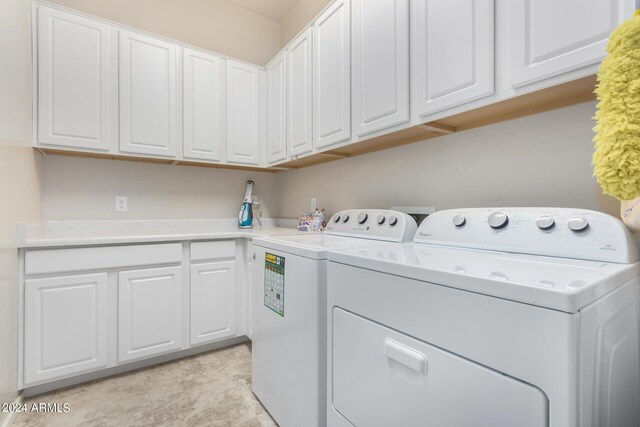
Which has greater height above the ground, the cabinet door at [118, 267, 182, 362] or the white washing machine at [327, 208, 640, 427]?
the white washing machine at [327, 208, 640, 427]

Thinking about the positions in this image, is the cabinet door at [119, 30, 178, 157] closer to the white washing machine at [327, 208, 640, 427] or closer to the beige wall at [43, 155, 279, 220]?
the beige wall at [43, 155, 279, 220]

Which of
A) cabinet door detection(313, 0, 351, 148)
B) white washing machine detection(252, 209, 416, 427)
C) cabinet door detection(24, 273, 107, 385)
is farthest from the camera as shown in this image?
cabinet door detection(313, 0, 351, 148)

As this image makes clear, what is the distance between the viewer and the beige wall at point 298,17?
8.65 ft

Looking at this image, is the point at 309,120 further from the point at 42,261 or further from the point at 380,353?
the point at 42,261

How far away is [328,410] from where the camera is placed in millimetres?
1104

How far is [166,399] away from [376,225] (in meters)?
1.52

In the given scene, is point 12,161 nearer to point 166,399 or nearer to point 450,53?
point 166,399

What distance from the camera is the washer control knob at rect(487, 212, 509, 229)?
1037 mm

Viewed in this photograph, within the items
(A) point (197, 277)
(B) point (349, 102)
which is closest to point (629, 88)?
(B) point (349, 102)

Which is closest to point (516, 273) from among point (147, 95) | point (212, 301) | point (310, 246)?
point (310, 246)

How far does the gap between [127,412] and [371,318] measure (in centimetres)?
152

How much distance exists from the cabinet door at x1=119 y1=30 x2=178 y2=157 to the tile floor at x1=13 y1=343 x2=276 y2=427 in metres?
1.54

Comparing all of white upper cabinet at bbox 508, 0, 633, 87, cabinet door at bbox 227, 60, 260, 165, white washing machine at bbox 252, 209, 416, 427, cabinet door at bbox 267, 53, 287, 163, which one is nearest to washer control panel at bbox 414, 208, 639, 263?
white washing machine at bbox 252, 209, 416, 427

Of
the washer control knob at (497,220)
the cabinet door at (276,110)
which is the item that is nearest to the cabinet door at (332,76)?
the cabinet door at (276,110)
